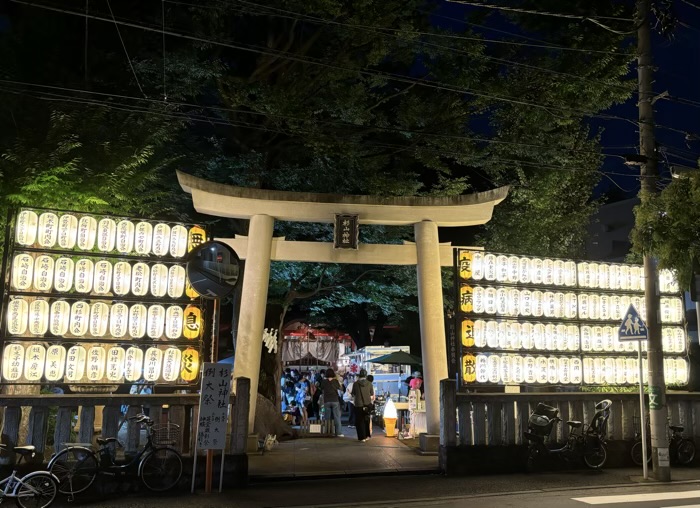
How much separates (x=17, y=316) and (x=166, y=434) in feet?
10.5

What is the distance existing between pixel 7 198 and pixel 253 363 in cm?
618

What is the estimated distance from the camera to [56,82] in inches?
598

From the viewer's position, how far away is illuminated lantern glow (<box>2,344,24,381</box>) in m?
9.38

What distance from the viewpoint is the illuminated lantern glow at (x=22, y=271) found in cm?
965

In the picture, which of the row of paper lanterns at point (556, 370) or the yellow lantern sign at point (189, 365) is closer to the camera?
the yellow lantern sign at point (189, 365)

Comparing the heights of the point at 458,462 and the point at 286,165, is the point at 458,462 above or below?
below

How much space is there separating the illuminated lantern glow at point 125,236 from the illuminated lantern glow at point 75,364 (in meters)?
1.90

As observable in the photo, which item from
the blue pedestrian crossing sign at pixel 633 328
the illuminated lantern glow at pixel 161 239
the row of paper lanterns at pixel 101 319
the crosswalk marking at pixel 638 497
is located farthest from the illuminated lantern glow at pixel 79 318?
the blue pedestrian crossing sign at pixel 633 328

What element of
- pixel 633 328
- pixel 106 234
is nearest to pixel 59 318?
pixel 106 234

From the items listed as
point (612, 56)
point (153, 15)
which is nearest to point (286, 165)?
point (153, 15)

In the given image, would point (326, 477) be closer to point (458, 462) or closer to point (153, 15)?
point (458, 462)

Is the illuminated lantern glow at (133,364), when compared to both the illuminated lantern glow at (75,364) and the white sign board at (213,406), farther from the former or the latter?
the white sign board at (213,406)

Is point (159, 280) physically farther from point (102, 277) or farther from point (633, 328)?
point (633, 328)

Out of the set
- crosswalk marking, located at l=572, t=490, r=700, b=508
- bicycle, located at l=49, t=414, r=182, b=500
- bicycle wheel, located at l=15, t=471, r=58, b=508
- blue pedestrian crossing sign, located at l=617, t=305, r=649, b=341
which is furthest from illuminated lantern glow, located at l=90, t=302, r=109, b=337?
blue pedestrian crossing sign, located at l=617, t=305, r=649, b=341
